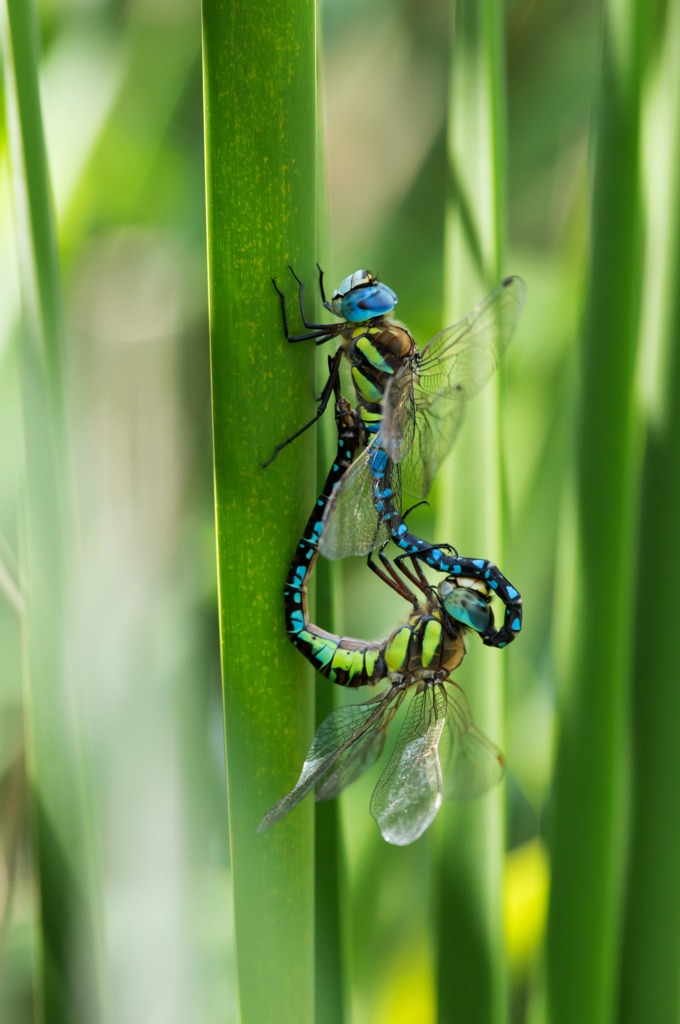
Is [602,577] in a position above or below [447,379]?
below

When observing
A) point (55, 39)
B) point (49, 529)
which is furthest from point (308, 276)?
point (55, 39)

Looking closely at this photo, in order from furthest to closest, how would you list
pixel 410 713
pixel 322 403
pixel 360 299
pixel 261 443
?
pixel 410 713
pixel 360 299
pixel 322 403
pixel 261 443

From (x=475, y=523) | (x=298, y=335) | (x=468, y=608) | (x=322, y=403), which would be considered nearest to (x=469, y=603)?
(x=468, y=608)

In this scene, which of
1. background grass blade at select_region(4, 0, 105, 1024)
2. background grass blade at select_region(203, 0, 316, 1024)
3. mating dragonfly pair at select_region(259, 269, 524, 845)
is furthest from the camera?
mating dragonfly pair at select_region(259, 269, 524, 845)

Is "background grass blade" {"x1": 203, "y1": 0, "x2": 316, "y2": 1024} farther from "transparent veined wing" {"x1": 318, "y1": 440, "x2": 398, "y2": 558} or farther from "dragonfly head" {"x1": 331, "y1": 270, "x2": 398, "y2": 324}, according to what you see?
"dragonfly head" {"x1": 331, "y1": 270, "x2": 398, "y2": 324}

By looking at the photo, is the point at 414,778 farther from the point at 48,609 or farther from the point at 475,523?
the point at 48,609

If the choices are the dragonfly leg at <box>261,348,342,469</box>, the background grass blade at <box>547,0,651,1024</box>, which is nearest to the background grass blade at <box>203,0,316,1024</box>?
the dragonfly leg at <box>261,348,342,469</box>
